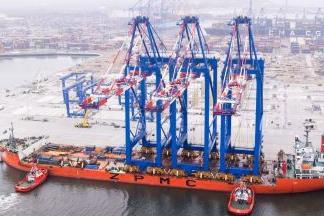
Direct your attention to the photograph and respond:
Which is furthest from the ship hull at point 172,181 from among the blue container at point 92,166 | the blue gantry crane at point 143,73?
the blue gantry crane at point 143,73

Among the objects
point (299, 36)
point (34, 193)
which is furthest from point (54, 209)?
point (299, 36)

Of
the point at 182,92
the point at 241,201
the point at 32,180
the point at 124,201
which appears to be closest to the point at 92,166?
the point at 32,180

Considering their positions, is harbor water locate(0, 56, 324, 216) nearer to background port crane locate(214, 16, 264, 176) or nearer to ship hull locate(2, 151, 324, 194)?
ship hull locate(2, 151, 324, 194)

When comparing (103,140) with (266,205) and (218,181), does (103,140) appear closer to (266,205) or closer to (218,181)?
(218,181)

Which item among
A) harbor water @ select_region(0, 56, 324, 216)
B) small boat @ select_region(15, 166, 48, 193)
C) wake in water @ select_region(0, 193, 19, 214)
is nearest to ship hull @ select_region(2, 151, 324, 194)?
harbor water @ select_region(0, 56, 324, 216)

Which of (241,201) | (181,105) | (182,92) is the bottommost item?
(241,201)

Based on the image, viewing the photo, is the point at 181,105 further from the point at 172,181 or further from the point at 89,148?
the point at 89,148
